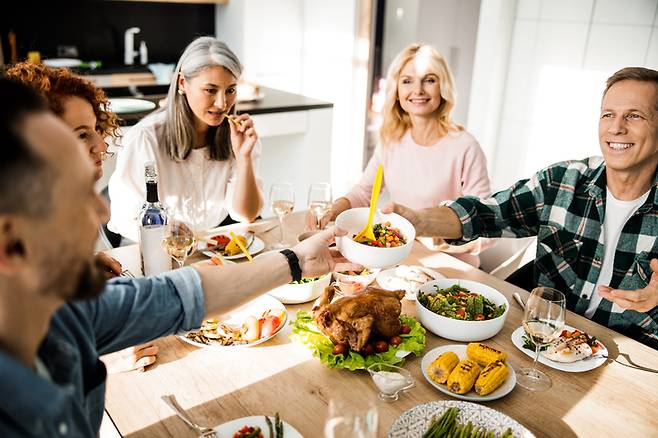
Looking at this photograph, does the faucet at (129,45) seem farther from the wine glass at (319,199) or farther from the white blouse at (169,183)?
the wine glass at (319,199)

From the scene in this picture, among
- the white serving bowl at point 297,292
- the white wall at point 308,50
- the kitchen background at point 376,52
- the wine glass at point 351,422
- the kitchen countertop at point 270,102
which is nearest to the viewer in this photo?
the wine glass at point 351,422

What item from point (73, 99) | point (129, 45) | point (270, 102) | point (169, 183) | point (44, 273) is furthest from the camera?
point (129, 45)

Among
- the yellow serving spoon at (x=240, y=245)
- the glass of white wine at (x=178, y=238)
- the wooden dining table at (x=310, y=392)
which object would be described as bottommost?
the wooden dining table at (x=310, y=392)

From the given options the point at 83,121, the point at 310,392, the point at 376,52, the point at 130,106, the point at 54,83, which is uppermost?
the point at 376,52

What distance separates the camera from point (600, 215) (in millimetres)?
1790

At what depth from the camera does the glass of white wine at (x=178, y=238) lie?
5.04 feet

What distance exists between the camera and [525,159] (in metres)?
3.75

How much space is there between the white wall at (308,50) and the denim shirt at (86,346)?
12.5ft

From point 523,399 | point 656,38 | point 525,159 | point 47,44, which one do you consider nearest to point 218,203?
point 523,399

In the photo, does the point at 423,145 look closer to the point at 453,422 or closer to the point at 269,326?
the point at 269,326

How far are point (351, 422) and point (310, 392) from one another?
327 millimetres

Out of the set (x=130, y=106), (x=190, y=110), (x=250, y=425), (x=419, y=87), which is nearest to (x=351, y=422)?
(x=250, y=425)

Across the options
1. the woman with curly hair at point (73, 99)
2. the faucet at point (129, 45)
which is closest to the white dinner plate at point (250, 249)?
the woman with curly hair at point (73, 99)

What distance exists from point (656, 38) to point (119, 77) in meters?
3.76
